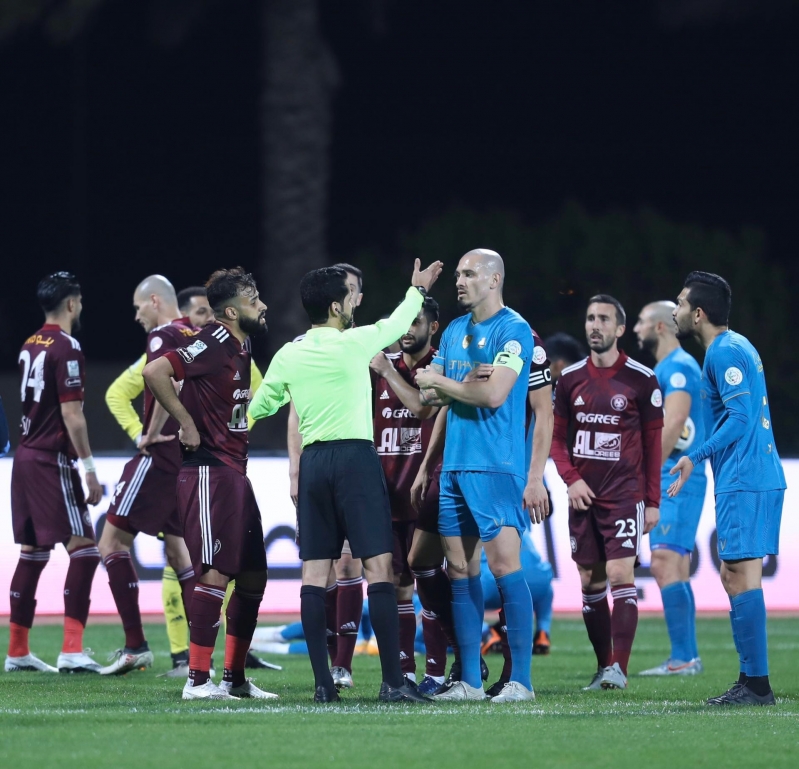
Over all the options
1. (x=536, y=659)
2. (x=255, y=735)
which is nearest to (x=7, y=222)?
(x=536, y=659)

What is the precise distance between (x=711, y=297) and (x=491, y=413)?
143 centimetres

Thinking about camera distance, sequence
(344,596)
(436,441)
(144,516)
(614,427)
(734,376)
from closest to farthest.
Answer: (734,376)
(436,441)
(344,596)
(614,427)
(144,516)

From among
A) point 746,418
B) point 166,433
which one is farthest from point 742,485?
point 166,433

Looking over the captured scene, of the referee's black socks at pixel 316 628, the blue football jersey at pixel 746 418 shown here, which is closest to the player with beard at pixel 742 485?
the blue football jersey at pixel 746 418

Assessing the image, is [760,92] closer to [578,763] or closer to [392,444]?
[392,444]

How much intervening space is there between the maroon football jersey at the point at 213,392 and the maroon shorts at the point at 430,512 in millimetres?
1043

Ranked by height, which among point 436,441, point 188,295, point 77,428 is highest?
point 188,295

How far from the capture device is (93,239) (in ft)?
83.3

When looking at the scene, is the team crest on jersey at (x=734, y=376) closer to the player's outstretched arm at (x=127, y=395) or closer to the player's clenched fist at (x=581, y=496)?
the player's clenched fist at (x=581, y=496)

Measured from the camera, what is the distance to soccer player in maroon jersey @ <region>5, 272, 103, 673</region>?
9688 mm

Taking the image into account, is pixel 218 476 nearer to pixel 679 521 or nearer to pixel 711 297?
pixel 711 297

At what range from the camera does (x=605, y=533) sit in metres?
8.91

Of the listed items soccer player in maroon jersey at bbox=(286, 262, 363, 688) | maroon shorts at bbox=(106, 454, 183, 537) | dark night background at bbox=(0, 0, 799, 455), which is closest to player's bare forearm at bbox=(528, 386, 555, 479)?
soccer player in maroon jersey at bbox=(286, 262, 363, 688)

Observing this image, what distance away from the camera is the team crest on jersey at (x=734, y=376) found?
7715 mm
